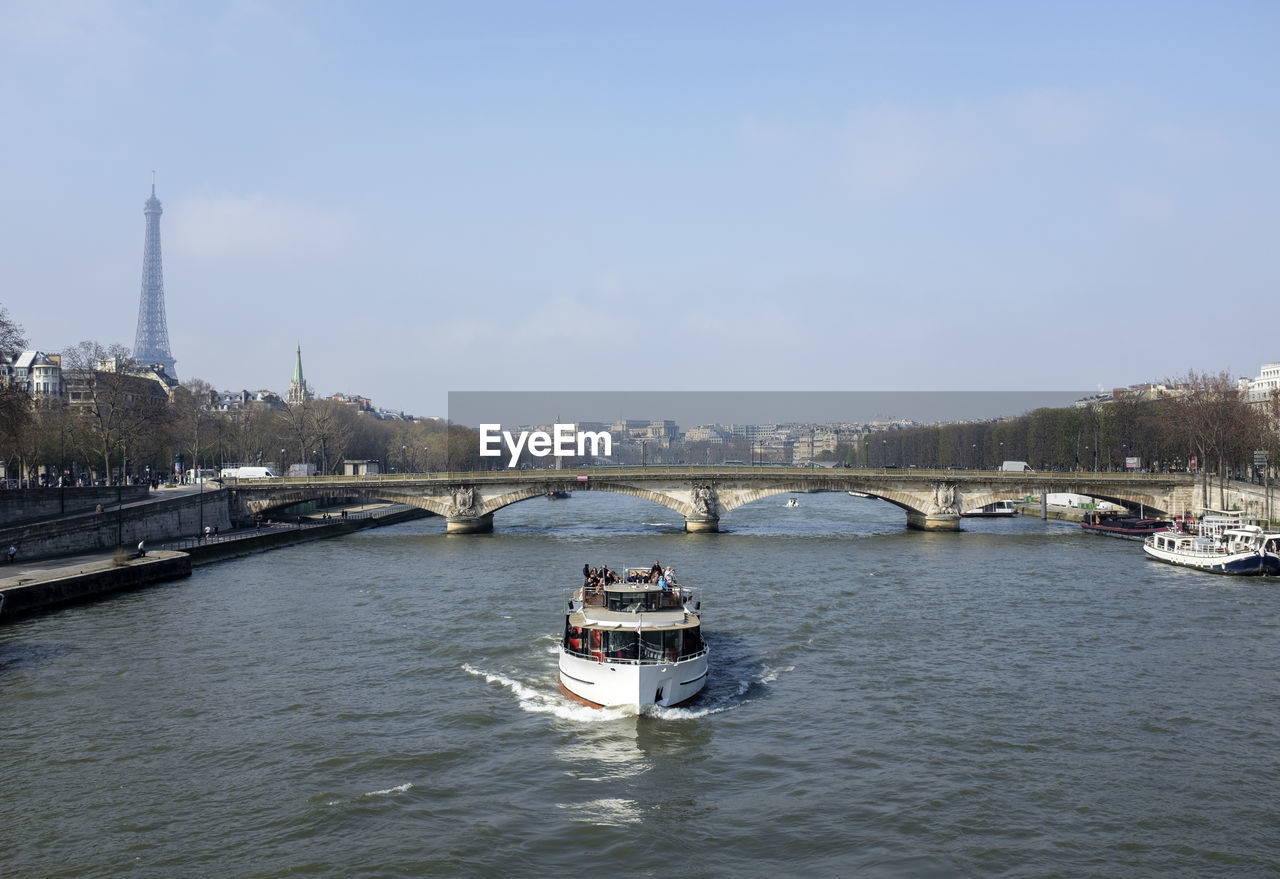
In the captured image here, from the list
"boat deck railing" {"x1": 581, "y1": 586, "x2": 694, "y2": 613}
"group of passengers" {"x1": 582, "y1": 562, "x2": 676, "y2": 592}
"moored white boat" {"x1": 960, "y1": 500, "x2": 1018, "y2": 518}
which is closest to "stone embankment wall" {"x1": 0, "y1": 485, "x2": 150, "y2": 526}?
"group of passengers" {"x1": 582, "y1": 562, "x2": 676, "y2": 592}

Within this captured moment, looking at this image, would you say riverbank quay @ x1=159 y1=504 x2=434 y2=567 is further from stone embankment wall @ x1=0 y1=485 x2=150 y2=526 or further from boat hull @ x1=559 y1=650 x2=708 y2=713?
boat hull @ x1=559 y1=650 x2=708 y2=713

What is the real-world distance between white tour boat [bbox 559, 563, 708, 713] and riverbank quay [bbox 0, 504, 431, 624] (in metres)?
24.6

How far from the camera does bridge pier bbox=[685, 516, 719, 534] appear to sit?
79.4m

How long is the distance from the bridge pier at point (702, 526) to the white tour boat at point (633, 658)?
49525 millimetres

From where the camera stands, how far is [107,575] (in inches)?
1845

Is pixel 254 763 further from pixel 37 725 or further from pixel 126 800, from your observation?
pixel 37 725

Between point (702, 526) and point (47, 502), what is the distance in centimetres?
4436

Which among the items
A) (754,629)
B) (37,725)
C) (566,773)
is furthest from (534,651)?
(37,725)

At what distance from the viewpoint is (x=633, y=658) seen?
27.4 metres

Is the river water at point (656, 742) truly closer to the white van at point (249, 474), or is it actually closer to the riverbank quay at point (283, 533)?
the riverbank quay at point (283, 533)

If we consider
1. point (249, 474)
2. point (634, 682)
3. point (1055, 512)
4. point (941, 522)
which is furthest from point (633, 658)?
point (1055, 512)

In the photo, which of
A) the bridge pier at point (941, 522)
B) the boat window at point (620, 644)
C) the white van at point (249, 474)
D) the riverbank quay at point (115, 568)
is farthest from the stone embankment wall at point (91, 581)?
the bridge pier at point (941, 522)

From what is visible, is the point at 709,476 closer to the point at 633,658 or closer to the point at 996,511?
the point at 996,511

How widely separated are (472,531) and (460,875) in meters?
63.5
